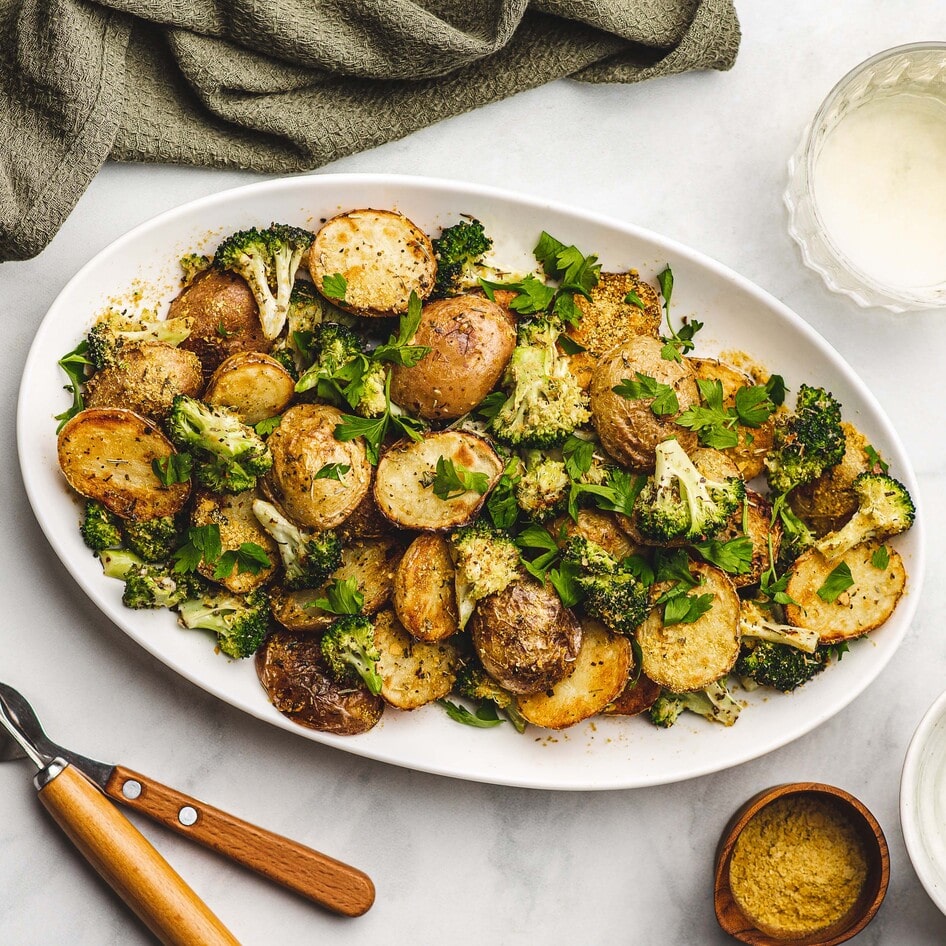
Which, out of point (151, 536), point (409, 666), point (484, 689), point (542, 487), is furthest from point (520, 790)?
point (151, 536)

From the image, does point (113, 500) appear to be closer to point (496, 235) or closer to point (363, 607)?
point (363, 607)

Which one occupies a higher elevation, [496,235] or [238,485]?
[496,235]

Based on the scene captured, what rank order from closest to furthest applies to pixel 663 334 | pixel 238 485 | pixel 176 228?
pixel 238 485
pixel 176 228
pixel 663 334

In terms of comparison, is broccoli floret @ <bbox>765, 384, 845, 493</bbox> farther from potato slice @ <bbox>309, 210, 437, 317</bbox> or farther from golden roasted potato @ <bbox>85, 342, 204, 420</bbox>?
golden roasted potato @ <bbox>85, 342, 204, 420</bbox>

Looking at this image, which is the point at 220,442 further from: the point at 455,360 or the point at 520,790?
the point at 520,790

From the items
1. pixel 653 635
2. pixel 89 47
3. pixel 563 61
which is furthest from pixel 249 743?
pixel 563 61

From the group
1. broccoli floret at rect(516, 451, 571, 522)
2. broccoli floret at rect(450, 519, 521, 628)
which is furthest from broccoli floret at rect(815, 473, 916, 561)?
broccoli floret at rect(450, 519, 521, 628)

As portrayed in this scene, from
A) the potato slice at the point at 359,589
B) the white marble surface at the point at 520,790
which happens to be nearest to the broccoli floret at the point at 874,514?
the white marble surface at the point at 520,790
